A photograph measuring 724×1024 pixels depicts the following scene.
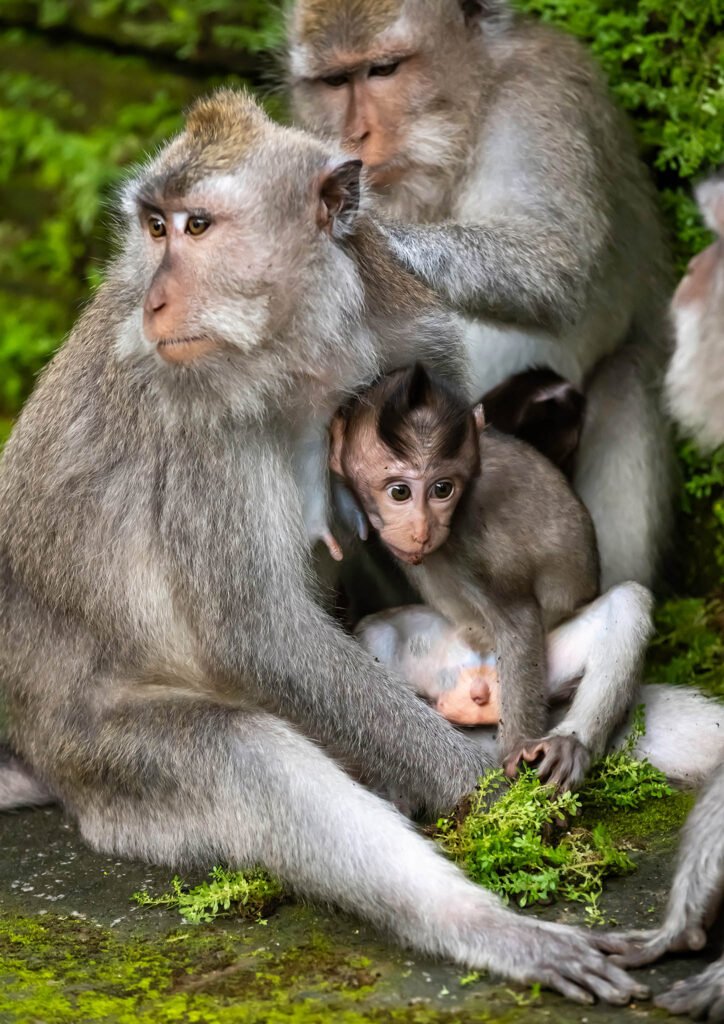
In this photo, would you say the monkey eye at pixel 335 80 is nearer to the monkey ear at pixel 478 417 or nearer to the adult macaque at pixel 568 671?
the monkey ear at pixel 478 417

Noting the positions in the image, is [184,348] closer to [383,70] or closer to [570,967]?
[570,967]

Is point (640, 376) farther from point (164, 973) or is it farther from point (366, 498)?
point (164, 973)

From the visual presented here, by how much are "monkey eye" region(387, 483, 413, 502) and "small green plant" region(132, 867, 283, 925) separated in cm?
127

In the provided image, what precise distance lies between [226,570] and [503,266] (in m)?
1.91

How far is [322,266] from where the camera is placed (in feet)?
15.9

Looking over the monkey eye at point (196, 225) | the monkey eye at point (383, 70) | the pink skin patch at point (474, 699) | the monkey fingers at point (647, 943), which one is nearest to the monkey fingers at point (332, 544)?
the pink skin patch at point (474, 699)

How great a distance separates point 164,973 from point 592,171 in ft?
11.9

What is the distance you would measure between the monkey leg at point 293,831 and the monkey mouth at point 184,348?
112cm

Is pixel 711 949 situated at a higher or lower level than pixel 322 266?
lower

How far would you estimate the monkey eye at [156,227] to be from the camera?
4.79 metres

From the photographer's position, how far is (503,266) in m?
6.06

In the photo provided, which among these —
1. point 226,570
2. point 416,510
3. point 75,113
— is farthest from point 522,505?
point 75,113

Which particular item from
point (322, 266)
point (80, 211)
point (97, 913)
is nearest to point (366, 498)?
point (322, 266)

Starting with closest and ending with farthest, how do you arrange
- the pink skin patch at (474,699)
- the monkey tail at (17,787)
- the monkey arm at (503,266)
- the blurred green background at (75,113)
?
the pink skin patch at (474,699) → the monkey tail at (17,787) → the monkey arm at (503,266) → the blurred green background at (75,113)
